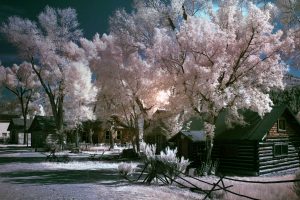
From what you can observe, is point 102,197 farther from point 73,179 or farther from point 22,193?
point 73,179

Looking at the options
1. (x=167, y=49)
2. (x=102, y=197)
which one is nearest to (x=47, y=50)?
(x=167, y=49)

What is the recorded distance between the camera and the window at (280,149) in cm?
2741

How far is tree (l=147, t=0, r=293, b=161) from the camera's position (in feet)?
74.0

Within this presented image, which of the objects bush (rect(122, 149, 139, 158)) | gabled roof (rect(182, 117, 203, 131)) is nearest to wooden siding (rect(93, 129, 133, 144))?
bush (rect(122, 149, 139, 158))

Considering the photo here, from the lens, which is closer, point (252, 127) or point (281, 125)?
point (252, 127)

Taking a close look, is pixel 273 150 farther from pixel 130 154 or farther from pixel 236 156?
pixel 130 154

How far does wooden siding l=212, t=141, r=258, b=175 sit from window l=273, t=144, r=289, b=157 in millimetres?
2688

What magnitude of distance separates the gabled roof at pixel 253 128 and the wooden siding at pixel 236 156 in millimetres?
593

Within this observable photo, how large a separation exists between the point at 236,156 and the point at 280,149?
4403 mm

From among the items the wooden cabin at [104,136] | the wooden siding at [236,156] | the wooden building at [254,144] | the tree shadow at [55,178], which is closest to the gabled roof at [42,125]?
the wooden cabin at [104,136]

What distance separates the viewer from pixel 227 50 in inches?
946

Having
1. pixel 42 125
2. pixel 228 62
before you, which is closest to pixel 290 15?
pixel 228 62

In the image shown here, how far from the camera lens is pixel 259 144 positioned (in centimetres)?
2550

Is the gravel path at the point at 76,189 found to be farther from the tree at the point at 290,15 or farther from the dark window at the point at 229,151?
the tree at the point at 290,15
